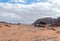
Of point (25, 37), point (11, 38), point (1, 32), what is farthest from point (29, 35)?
point (1, 32)

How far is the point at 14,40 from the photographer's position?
21.3 metres

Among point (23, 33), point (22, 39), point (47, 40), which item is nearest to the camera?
point (47, 40)

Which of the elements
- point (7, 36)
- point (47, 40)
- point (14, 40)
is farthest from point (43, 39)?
point (7, 36)

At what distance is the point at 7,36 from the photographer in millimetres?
23062

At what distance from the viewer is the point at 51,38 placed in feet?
70.0

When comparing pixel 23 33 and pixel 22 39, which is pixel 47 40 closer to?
pixel 22 39

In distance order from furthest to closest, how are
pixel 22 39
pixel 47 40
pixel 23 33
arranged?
pixel 23 33
pixel 22 39
pixel 47 40

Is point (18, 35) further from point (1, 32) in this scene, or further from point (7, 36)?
point (1, 32)

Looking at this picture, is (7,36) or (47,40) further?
(7,36)

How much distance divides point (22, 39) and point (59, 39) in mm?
4437

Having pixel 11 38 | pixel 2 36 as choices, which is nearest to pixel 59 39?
pixel 11 38

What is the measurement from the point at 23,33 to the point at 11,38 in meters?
2.60

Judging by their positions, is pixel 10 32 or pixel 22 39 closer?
pixel 22 39

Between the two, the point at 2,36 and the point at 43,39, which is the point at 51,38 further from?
the point at 2,36
